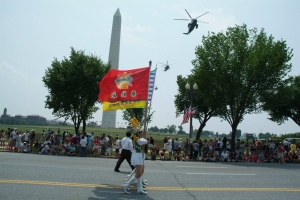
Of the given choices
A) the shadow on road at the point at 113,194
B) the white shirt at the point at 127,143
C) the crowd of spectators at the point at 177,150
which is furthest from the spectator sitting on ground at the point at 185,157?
the shadow on road at the point at 113,194

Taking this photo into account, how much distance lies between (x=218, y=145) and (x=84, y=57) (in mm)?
17823

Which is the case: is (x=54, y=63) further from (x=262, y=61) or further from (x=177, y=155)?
(x=262, y=61)

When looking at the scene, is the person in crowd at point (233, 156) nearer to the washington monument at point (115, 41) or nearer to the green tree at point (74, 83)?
the green tree at point (74, 83)

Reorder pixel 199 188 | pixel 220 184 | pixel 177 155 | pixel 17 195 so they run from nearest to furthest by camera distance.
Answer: pixel 17 195 < pixel 199 188 < pixel 220 184 < pixel 177 155

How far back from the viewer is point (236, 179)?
1220cm

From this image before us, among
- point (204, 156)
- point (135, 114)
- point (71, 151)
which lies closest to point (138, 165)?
point (71, 151)

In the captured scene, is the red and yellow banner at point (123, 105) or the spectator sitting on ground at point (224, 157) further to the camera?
the spectator sitting on ground at point (224, 157)

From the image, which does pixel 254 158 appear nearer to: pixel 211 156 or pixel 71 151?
pixel 211 156

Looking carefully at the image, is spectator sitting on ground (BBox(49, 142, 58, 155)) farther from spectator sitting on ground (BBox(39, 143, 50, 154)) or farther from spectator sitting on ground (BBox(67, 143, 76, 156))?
spectator sitting on ground (BBox(67, 143, 76, 156))

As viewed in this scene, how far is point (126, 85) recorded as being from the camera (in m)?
10.5

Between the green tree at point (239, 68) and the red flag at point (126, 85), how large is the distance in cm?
1934

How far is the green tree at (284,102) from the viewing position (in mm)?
29188

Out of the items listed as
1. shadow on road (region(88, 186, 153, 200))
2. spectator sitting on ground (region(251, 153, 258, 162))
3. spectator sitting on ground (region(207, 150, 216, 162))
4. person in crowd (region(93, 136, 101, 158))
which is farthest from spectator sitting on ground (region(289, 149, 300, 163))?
shadow on road (region(88, 186, 153, 200))

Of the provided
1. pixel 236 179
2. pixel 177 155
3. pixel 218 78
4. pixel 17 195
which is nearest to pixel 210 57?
pixel 218 78
